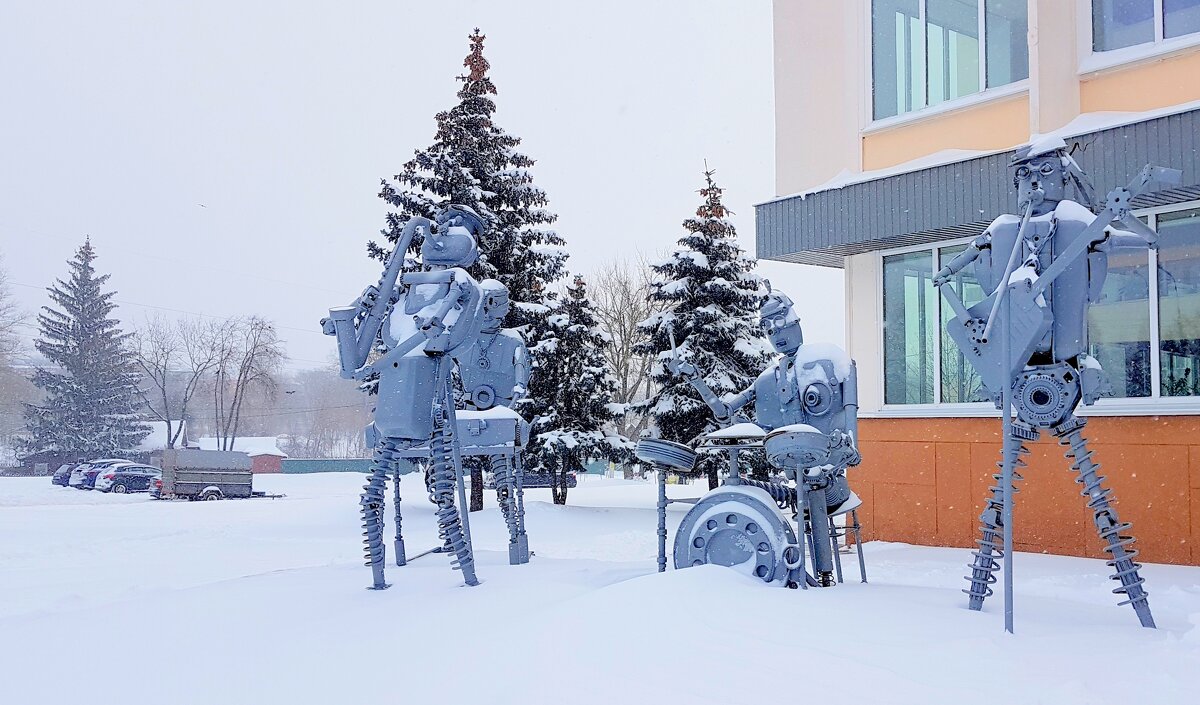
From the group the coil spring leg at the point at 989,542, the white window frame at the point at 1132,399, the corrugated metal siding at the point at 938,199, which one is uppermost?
the corrugated metal siding at the point at 938,199

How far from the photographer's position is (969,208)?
31.1 feet

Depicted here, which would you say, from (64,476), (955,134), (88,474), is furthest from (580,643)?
(64,476)

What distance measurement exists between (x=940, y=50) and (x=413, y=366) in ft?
26.3

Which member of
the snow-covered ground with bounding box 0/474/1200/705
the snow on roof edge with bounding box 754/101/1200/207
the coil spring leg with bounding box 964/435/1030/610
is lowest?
the snow-covered ground with bounding box 0/474/1200/705

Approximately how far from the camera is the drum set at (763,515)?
5.28 meters

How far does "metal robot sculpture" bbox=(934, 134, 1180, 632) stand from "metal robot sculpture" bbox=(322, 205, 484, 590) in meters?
3.36

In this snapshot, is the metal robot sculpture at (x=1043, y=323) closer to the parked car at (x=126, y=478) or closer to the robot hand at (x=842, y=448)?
the robot hand at (x=842, y=448)

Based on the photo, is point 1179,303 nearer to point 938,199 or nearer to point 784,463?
point 938,199

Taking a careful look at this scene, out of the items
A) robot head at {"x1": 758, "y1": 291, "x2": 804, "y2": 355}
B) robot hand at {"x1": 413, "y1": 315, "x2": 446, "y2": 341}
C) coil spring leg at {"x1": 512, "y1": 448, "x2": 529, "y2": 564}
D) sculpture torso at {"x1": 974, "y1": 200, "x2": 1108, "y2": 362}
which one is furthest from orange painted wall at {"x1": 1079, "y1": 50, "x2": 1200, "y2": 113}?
robot hand at {"x1": 413, "y1": 315, "x2": 446, "y2": 341}

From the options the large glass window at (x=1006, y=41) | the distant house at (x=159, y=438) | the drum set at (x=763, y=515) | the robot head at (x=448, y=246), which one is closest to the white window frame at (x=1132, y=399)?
the large glass window at (x=1006, y=41)

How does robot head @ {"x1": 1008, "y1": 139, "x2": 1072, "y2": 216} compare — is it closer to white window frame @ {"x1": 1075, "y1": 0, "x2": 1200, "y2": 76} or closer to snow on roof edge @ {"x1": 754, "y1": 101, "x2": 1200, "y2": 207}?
snow on roof edge @ {"x1": 754, "y1": 101, "x2": 1200, "y2": 207}

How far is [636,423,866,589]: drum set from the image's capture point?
208 inches

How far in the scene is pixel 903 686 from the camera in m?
3.40

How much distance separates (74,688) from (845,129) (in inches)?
411
